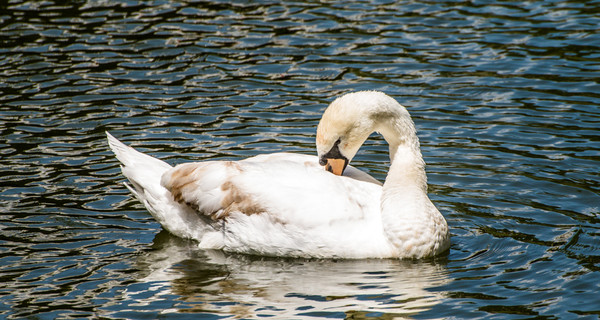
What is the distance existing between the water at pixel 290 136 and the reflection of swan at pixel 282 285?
0.07 feet

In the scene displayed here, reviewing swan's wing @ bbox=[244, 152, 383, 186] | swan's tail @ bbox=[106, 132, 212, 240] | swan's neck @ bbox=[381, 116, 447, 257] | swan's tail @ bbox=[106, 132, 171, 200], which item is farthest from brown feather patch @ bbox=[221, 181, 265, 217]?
swan's neck @ bbox=[381, 116, 447, 257]

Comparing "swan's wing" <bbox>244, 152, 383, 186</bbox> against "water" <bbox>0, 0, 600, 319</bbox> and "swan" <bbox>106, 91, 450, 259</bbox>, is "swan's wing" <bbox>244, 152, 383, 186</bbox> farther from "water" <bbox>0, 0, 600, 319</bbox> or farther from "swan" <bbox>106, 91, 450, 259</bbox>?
"water" <bbox>0, 0, 600, 319</bbox>

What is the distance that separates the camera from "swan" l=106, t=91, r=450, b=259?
25.5ft

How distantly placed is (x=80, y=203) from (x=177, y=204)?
1.20 m

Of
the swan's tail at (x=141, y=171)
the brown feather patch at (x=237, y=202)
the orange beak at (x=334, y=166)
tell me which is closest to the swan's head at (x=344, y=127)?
the orange beak at (x=334, y=166)

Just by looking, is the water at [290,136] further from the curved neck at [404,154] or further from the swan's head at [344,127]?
the swan's head at [344,127]

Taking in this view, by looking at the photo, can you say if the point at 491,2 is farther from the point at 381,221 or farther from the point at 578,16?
the point at 381,221

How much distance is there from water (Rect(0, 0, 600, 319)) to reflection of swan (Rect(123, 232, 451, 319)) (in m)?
0.02

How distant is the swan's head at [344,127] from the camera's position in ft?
26.3

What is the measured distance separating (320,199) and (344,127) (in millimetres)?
702

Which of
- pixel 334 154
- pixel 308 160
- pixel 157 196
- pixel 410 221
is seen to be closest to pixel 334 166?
pixel 334 154

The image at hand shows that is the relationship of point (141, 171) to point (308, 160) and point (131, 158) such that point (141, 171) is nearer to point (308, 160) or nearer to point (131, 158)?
point (131, 158)

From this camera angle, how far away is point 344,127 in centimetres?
806

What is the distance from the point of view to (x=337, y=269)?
7637mm
